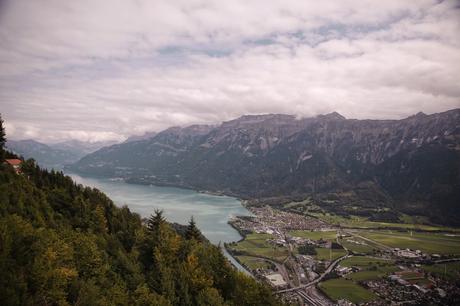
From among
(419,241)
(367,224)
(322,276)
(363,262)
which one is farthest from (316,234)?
(322,276)

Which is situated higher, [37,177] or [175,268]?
[37,177]

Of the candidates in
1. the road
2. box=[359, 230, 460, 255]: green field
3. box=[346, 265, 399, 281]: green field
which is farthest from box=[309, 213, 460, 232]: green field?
box=[346, 265, 399, 281]: green field

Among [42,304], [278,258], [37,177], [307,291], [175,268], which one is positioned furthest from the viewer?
[278,258]

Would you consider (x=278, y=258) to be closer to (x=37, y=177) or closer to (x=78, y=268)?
(x=37, y=177)

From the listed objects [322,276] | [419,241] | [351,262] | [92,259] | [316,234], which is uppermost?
[92,259]

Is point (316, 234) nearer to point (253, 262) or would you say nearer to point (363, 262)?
point (363, 262)

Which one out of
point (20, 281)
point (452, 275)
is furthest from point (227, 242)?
point (20, 281)

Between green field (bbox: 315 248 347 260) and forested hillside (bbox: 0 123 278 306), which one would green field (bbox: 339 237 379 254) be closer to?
green field (bbox: 315 248 347 260)

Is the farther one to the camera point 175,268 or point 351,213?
point 351,213

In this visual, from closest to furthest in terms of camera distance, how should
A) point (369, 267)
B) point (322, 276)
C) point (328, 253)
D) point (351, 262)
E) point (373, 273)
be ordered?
point (322, 276)
point (373, 273)
point (369, 267)
point (351, 262)
point (328, 253)
